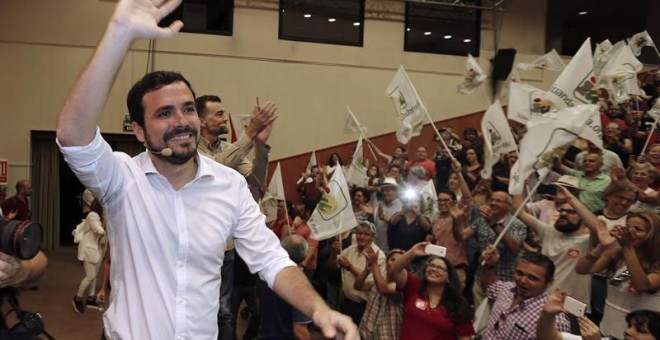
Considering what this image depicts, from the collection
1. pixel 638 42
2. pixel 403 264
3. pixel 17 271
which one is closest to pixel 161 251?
pixel 17 271

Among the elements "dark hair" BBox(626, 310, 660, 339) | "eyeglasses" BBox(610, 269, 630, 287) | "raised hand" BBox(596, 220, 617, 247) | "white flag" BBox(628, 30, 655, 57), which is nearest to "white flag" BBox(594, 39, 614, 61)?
"white flag" BBox(628, 30, 655, 57)

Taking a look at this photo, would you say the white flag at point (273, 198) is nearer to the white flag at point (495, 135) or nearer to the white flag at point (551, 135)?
the white flag at point (495, 135)

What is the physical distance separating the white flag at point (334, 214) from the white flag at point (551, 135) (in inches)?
65.4

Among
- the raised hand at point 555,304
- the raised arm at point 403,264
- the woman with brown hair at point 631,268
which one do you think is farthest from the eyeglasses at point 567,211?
the raised hand at point 555,304

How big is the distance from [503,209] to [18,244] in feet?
14.8

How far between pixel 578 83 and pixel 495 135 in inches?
58.1

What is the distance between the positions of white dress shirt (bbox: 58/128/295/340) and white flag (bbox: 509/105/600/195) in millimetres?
3270

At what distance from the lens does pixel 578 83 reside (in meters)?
5.51

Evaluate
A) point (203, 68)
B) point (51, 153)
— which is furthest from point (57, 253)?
point (203, 68)

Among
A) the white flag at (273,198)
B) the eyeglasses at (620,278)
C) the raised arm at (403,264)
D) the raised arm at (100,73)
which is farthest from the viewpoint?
the white flag at (273,198)

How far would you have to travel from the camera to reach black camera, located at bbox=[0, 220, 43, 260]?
1564 mm

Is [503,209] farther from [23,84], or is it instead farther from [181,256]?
[23,84]

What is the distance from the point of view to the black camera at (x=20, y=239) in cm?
156

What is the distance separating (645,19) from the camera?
50.7 feet
